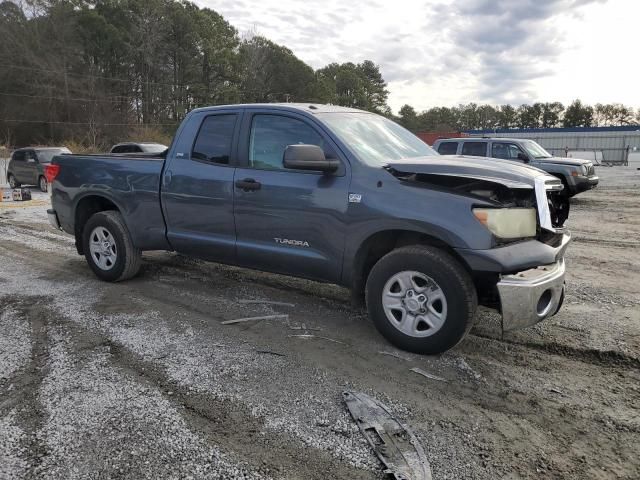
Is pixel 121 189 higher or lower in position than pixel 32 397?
higher

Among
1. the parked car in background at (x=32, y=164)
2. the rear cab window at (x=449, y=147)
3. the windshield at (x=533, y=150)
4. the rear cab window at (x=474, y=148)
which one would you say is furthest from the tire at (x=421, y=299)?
the parked car in background at (x=32, y=164)

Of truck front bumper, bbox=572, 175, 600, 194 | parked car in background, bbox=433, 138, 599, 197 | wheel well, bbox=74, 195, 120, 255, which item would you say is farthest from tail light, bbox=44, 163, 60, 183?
truck front bumper, bbox=572, 175, 600, 194

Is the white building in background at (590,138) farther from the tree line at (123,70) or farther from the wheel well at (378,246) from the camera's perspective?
the wheel well at (378,246)

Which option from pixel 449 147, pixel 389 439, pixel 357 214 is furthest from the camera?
pixel 449 147

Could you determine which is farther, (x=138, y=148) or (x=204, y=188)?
(x=138, y=148)

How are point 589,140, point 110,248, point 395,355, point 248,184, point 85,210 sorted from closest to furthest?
point 395,355
point 248,184
point 110,248
point 85,210
point 589,140

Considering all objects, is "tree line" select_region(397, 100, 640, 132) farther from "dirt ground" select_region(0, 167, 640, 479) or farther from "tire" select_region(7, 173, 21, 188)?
"dirt ground" select_region(0, 167, 640, 479)

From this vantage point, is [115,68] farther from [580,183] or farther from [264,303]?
[264,303]

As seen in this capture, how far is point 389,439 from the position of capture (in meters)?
2.64

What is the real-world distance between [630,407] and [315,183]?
8.73 ft

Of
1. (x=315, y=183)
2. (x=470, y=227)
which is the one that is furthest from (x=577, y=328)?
(x=315, y=183)

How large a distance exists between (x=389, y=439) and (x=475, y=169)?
1959 millimetres

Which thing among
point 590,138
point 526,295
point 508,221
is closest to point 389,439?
point 526,295

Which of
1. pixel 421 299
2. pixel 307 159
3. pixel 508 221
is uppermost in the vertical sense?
pixel 307 159
